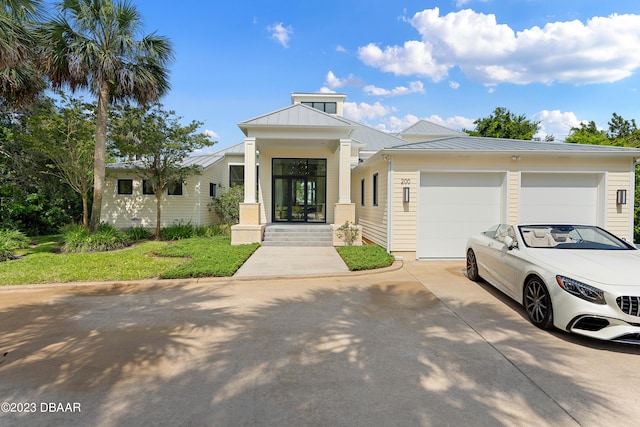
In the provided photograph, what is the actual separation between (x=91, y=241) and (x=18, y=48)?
18.5 ft

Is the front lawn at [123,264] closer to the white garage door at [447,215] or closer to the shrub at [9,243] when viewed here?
the shrub at [9,243]

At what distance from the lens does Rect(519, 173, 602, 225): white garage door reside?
919cm

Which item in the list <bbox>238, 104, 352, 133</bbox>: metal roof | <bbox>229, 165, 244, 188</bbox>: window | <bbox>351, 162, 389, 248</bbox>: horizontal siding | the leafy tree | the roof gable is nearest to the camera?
<bbox>351, 162, 389, 248</bbox>: horizontal siding

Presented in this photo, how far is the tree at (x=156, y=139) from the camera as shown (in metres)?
12.4

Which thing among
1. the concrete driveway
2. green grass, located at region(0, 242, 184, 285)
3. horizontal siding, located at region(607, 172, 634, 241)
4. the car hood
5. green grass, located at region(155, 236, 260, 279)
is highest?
horizontal siding, located at region(607, 172, 634, 241)

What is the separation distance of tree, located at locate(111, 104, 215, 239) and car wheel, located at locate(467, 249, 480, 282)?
10.7 m


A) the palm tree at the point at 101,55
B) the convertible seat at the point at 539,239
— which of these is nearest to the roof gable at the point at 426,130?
the palm tree at the point at 101,55

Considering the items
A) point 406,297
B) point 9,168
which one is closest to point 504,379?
point 406,297

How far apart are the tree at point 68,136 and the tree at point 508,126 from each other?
97.5 feet

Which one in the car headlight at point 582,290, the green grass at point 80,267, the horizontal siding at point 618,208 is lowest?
the green grass at point 80,267

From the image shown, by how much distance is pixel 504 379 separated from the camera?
2924 millimetres

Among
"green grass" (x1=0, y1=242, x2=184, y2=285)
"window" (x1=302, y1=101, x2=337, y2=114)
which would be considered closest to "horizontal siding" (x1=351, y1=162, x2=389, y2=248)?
"green grass" (x1=0, y1=242, x2=184, y2=285)

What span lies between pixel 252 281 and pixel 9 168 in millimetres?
16340

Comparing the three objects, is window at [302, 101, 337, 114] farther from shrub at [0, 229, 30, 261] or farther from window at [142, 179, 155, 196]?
shrub at [0, 229, 30, 261]
